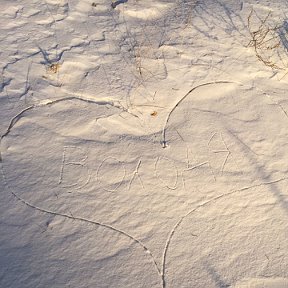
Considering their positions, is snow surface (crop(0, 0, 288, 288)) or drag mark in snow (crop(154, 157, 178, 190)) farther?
drag mark in snow (crop(154, 157, 178, 190))

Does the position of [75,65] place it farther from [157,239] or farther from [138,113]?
[157,239]

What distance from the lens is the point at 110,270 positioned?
114 inches

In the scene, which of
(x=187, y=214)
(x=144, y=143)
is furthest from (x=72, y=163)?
(x=187, y=214)

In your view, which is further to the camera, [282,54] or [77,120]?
[282,54]

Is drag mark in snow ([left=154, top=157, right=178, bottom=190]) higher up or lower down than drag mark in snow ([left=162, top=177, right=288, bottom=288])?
higher up

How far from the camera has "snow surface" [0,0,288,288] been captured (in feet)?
9.80

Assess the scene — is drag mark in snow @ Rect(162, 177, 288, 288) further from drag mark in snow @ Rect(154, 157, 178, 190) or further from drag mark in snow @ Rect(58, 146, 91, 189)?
drag mark in snow @ Rect(58, 146, 91, 189)

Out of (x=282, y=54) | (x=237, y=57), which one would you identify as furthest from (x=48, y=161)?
(x=282, y=54)

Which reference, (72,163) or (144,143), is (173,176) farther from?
(72,163)

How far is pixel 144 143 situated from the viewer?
11.5ft

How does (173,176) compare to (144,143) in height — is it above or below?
below

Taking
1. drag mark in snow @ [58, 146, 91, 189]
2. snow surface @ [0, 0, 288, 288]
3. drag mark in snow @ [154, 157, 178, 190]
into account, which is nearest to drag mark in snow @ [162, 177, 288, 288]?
snow surface @ [0, 0, 288, 288]

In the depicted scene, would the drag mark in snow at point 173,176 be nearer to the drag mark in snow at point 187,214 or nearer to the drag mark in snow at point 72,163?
the drag mark in snow at point 187,214

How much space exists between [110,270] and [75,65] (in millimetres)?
1929
